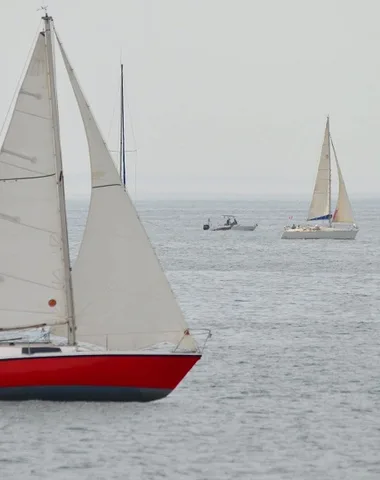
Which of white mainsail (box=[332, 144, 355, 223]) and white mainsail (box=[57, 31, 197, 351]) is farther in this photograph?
white mainsail (box=[332, 144, 355, 223])

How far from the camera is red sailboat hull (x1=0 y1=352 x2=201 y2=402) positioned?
96.4 ft

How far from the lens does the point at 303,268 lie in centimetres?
9156

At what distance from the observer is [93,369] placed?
2952cm

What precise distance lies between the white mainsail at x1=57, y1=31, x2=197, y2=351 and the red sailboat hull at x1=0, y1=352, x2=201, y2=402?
68 cm

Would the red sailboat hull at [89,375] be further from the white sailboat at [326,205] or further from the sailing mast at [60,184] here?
the white sailboat at [326,205]

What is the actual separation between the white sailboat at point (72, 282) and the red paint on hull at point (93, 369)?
0.08 ft

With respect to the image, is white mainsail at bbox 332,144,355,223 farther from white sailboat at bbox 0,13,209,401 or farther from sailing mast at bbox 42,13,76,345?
sailing mast at bbox 42,13,76,345

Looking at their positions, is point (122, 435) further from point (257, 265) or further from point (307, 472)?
point (257, 265)

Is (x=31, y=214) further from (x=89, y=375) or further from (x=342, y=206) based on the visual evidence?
(x=342, y=206)

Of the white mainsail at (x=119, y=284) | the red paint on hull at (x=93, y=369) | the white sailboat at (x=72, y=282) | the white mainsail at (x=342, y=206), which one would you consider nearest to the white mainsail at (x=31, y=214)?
the white sailboat at (x=72, y=282)

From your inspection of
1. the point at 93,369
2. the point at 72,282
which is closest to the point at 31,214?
the point at 72,282

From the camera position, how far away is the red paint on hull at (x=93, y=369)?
29344 millimetres

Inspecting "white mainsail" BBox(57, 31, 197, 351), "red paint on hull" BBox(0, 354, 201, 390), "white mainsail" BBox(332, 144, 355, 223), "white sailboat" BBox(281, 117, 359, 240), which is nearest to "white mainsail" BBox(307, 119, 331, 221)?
"white sailboat" BBox(281, 117, 359, 240)

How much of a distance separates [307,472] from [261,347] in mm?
18828
